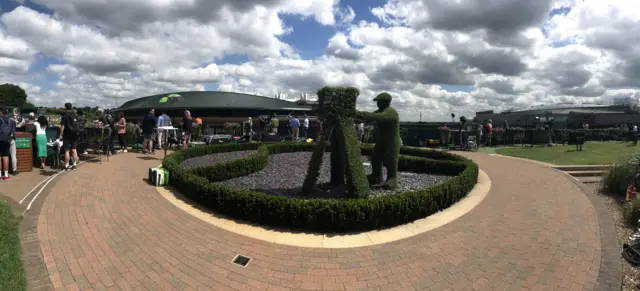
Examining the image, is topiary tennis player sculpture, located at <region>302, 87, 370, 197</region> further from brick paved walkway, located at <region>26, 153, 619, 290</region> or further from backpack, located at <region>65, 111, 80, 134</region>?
backpack, located at <region>65, 111, 80, 134</region>

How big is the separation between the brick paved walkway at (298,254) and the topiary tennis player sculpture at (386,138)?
6.88ft

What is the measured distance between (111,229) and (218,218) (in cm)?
174

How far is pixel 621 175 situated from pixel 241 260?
32.2 feet

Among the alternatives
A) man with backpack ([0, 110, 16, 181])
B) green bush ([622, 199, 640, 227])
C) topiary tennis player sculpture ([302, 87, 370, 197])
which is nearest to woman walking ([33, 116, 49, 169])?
man with backpack ([0, 110, 16, 181])

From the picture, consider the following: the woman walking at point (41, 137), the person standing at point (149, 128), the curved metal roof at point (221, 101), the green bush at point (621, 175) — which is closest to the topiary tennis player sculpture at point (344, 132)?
the green bush at point (621, 175)

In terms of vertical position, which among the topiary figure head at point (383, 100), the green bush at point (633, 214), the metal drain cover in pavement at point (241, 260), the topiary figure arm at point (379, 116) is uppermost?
the topiary figure head at point (383, 100)

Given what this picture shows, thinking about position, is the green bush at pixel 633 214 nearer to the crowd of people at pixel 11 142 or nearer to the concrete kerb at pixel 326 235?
the concrete kerb at pixel 326 235

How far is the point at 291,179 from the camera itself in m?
8.95

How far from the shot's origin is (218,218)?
583 centimetres

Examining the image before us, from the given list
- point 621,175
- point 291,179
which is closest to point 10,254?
point 291,179

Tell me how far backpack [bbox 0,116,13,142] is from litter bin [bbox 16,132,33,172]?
995 mm

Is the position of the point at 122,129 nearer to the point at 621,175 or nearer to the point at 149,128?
the point at 149,128

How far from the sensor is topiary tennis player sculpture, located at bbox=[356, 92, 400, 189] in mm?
7000

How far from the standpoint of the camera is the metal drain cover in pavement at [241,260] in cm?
411
